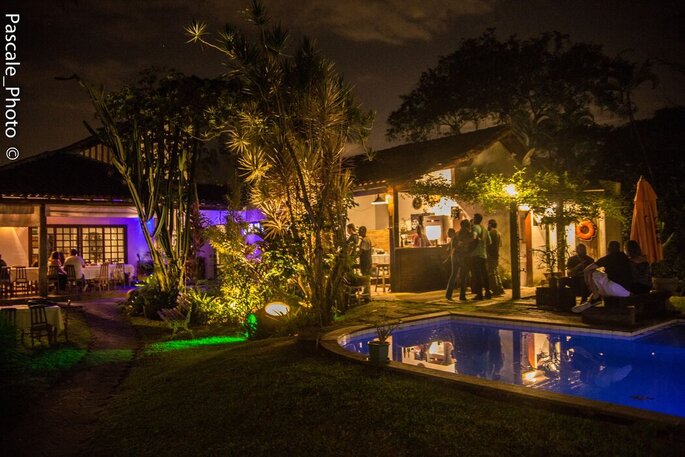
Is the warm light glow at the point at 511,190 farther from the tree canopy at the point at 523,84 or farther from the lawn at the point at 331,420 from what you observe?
the tree canopy at the point at 523,84

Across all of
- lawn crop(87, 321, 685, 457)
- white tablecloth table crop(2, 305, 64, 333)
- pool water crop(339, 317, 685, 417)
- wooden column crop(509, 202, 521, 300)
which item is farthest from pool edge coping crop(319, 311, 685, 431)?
wooden column crop(509, 202, 521, 300)

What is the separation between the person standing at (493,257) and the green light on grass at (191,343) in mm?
6422

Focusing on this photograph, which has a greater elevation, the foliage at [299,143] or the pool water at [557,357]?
the foliage at [299,143]

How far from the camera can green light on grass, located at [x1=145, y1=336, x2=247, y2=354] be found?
8.70 meters

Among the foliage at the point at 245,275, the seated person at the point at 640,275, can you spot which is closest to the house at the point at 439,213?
the seated person at the point at 640,275

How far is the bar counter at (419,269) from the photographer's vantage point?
13.9 meters

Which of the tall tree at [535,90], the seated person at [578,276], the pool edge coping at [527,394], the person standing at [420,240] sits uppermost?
the tall tree at [535,90]

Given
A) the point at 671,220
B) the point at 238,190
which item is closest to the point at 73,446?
the point at 238,190

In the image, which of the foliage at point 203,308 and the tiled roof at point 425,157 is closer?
the foliage at point 203,308

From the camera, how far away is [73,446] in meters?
4.62

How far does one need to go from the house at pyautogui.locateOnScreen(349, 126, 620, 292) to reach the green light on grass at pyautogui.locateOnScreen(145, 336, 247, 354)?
5.79m

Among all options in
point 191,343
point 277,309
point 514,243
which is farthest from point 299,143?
point 514,243

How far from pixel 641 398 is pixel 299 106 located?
6397 millimetres

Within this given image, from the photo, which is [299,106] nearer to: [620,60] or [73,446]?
[73,446]
